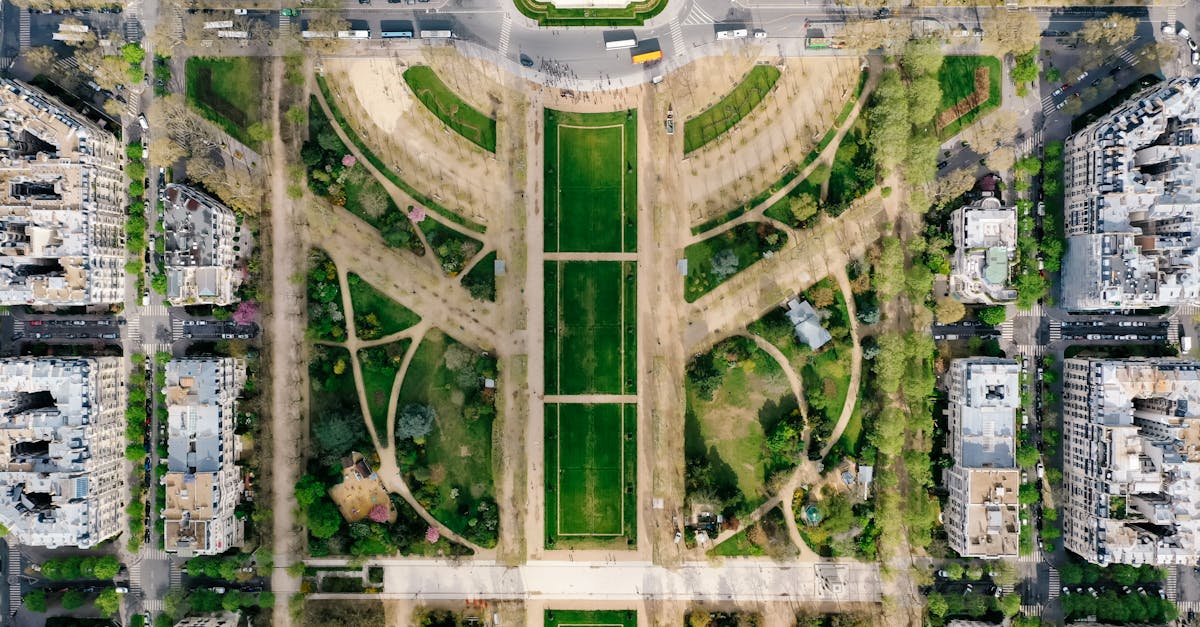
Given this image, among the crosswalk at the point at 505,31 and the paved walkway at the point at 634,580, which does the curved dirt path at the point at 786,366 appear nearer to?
the paved walkway at the point at 634,580

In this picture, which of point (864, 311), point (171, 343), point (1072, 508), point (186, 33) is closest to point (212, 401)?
point (171, 343)

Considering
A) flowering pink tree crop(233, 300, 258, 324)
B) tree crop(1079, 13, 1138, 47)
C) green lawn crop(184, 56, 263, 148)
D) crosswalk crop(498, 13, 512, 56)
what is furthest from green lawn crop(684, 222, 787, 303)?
green lawn crop(184, 56, 263, 148)

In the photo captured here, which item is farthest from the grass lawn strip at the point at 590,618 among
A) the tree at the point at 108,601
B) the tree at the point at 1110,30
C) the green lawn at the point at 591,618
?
the tree at the point at 1110,30

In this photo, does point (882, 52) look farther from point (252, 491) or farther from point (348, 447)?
point (252, 491)

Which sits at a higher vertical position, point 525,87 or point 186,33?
point 186,33

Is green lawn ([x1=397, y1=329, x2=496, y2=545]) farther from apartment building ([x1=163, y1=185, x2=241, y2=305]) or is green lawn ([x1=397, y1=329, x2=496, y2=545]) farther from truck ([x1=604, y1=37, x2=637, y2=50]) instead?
truck ([x1=604, y1=37, x2=637, y2=50])
